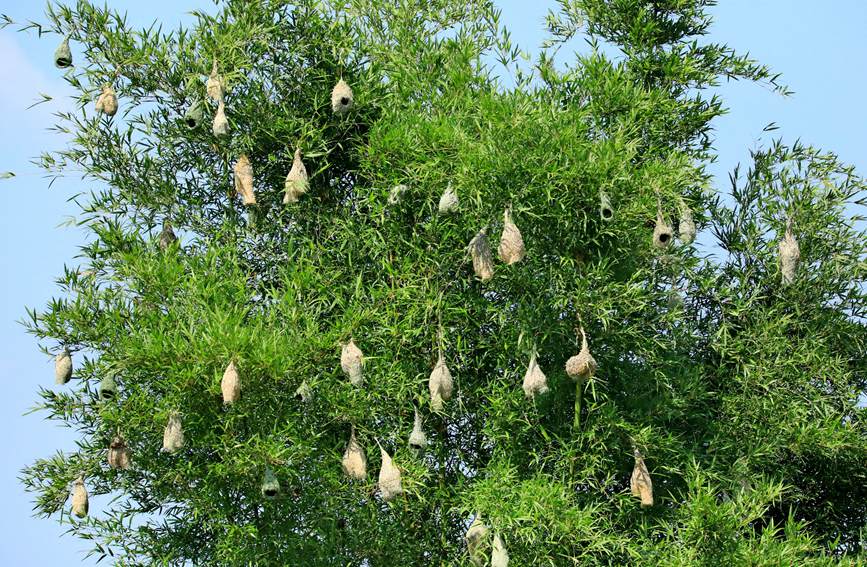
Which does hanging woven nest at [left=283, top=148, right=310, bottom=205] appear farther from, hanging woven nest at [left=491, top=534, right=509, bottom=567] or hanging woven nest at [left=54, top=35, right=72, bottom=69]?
hanging woven nest at [left=491, top=534, right=509, bottom=567]

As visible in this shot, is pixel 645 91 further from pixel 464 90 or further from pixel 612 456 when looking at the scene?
pixel 612 456

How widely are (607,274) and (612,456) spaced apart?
1351 millimetres

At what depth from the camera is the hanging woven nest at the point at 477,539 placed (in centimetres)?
921

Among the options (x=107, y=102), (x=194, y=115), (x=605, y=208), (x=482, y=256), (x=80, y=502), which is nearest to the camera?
(x=482, y=256)

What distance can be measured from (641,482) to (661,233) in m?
1.63

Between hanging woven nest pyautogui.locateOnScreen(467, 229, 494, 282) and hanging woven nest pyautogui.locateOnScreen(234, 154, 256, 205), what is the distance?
186 cm

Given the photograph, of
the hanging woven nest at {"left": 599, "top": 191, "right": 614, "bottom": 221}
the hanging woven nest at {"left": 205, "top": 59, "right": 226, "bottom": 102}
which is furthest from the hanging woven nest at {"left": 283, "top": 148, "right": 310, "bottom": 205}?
the hanging woven nest at {"left": 599, "top": 191, "right": 614, "bottom": 221}

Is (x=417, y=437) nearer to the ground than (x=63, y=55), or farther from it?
nearer to the ground

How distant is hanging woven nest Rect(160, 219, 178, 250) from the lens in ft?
34.1

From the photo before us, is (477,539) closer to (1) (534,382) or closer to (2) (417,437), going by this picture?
(2) (417,437)

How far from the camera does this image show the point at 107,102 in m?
10.1

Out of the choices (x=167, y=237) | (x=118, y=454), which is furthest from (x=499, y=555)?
(x=167, y=237)

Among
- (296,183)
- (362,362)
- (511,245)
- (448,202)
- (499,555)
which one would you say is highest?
(296,183)

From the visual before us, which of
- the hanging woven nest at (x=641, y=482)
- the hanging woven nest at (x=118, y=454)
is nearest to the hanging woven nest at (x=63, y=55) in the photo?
the hanging woven nest at (x=118, y=454)
